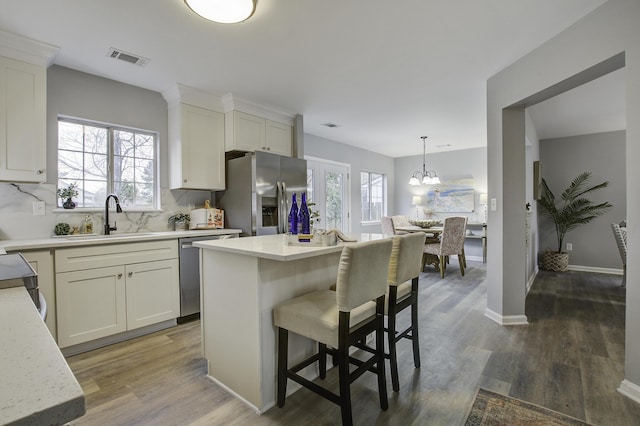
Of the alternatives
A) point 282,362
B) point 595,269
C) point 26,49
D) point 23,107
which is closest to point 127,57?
point 26,49

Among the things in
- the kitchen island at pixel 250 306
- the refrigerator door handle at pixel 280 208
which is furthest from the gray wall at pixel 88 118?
the kitchen island at pixel 250 306

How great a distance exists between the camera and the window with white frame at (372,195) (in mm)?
7082

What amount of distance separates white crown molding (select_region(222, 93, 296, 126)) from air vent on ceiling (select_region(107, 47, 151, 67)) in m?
0.96

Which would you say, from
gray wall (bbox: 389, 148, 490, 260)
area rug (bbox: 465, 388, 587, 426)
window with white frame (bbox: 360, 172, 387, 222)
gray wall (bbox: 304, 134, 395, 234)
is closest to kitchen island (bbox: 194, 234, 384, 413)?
area rug (bbox: 465, 388, 587, 426)

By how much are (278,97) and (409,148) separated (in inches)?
157

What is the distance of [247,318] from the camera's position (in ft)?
5.88

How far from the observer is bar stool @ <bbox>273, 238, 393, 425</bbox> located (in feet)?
4.99

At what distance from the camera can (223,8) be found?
175 cm

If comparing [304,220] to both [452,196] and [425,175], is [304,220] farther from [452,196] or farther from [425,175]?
[452,196]

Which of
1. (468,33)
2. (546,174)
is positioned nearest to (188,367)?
(468,33)

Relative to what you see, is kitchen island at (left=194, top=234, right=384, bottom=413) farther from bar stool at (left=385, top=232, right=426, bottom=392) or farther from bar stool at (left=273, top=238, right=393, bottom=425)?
bar stool at (left=385, top=232, right=426, bottom=392)

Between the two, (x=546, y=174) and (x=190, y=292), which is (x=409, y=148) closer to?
(x=546, y=174)

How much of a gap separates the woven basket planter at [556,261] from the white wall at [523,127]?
3.26m

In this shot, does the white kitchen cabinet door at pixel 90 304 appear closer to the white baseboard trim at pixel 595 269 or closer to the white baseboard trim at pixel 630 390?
the white baseboard trim at pixel 630 390
